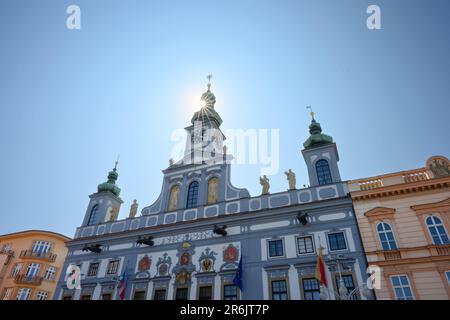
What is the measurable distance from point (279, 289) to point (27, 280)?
33293 millimetres

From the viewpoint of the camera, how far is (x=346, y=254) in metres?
19.9

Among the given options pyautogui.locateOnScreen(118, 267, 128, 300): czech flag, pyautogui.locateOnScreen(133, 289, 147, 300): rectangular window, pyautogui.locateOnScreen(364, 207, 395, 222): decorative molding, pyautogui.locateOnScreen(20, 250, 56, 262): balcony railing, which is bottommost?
pyautogui.locateOnScreen(133, 289, 147, 300): rectangular window

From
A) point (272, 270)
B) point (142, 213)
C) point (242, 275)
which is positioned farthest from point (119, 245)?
point (272, 270)

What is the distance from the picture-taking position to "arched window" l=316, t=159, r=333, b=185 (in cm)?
2442

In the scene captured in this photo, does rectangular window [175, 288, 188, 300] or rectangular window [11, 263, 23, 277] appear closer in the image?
rectangular window [175, 288, 188, 300]

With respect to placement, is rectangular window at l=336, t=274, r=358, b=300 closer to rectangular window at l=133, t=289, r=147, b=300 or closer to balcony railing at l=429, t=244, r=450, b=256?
balcony railing at l=429, t=244, r=450, b=256

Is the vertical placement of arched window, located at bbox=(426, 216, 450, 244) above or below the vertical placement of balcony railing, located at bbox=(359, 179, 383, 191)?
below

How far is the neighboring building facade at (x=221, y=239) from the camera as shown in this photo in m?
20.7

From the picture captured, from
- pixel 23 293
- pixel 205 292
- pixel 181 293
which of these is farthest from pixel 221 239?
pixel 23 293

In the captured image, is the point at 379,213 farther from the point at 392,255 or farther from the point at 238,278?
the point at 238,278

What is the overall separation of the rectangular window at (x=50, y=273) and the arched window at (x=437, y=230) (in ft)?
141

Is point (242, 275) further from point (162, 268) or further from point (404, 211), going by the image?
point (404, 211)

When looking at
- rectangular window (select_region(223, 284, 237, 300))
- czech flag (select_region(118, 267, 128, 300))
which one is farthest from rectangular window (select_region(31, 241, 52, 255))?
rectangular window (select_region(223, 284, 237, 300))

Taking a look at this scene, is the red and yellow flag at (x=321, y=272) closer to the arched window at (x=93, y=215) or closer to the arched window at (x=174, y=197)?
the arched window at (x=174, y=197)
